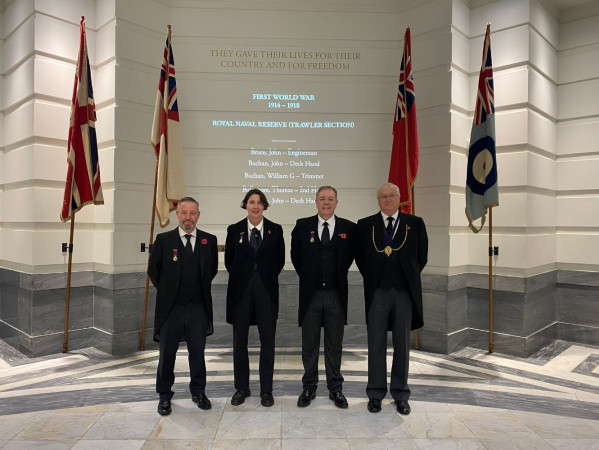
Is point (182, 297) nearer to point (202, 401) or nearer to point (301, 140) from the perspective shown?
point (202, 401)

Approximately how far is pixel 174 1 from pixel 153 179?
221 cm

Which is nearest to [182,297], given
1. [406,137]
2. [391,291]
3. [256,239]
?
[256,239]

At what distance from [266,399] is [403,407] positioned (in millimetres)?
1074

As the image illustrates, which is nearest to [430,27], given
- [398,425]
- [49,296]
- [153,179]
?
[153,179]

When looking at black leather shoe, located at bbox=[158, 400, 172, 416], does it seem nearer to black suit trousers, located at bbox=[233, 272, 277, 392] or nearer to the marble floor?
the marble floor

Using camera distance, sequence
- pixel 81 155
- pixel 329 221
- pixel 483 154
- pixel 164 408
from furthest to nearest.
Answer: pixel 483 154 < pixel 81 155 < pixel 329 221 < pixel 164 408

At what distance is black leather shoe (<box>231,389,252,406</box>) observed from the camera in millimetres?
3375

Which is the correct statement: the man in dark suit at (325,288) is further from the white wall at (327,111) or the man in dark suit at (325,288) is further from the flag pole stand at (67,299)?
the flag pole stand at (67,299)

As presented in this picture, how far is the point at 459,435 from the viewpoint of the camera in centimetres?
294

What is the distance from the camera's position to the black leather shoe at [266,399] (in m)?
3.35

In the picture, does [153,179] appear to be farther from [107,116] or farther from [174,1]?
[174,1]

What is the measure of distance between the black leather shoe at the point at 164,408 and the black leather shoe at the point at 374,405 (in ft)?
5.06

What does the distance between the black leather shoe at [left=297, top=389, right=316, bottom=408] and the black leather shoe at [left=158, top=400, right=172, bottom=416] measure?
3.28ft

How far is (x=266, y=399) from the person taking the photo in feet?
11.1
